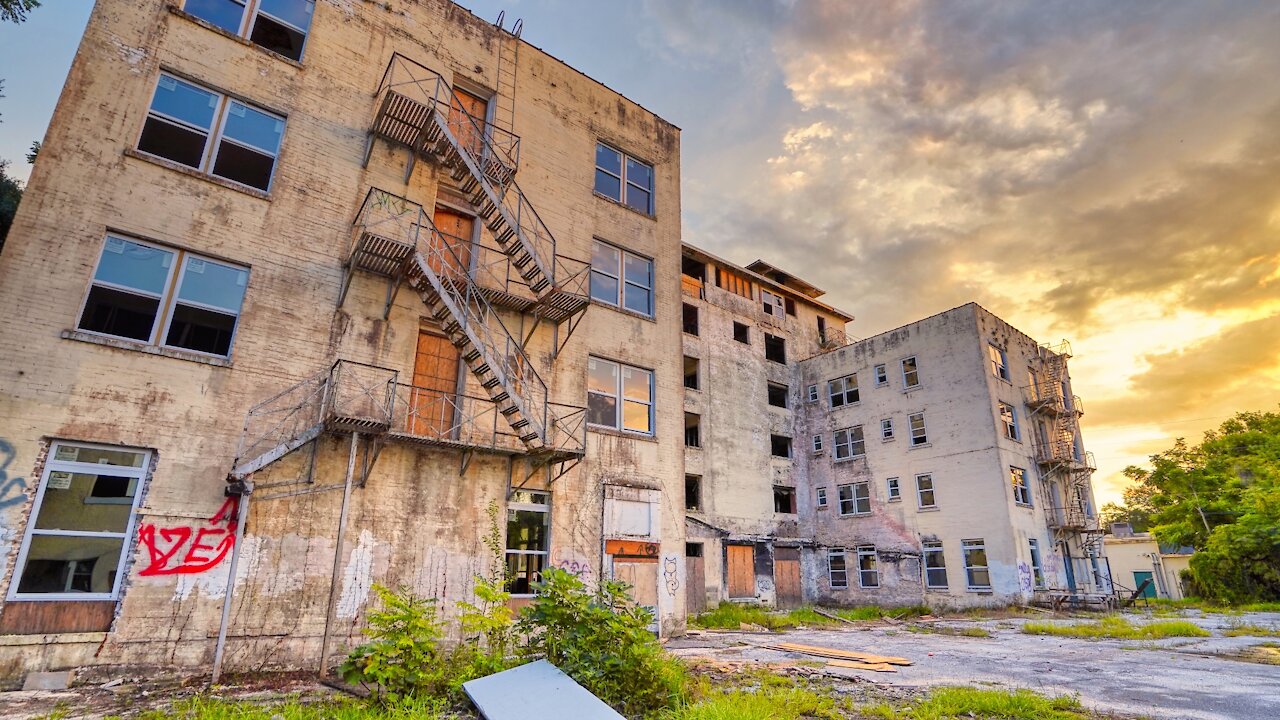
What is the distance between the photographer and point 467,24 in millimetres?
15523

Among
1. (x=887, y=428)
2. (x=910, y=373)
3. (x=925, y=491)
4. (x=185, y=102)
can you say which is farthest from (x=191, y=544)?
(x=910, y=373)

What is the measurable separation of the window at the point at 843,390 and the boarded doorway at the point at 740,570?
10.1 meters

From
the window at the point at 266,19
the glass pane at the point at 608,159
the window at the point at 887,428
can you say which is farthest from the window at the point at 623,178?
the window at the point at 887,428

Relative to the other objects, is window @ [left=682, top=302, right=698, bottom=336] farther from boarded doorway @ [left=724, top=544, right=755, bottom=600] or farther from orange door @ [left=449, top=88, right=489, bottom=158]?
orange door @ [left=449, top=88, right=489, bottom=158]

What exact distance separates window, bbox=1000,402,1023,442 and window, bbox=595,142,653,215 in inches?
771

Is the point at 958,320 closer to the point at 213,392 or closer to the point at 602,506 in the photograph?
the point at 602,506

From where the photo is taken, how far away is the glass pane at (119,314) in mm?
9906

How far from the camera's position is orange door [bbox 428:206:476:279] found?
44.0 ft

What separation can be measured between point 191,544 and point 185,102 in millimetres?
8195

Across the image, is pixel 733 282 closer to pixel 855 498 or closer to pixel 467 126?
pixel 855 498

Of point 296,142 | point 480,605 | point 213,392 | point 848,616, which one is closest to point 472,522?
point 480,605

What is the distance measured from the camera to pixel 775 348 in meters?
34.9

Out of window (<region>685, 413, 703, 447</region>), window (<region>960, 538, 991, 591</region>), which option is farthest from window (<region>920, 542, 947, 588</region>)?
window (<region>685, 413, 703, 447</region>)

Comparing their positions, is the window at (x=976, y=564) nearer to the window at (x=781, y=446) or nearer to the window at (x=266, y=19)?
the window at (x=781, y=446)
